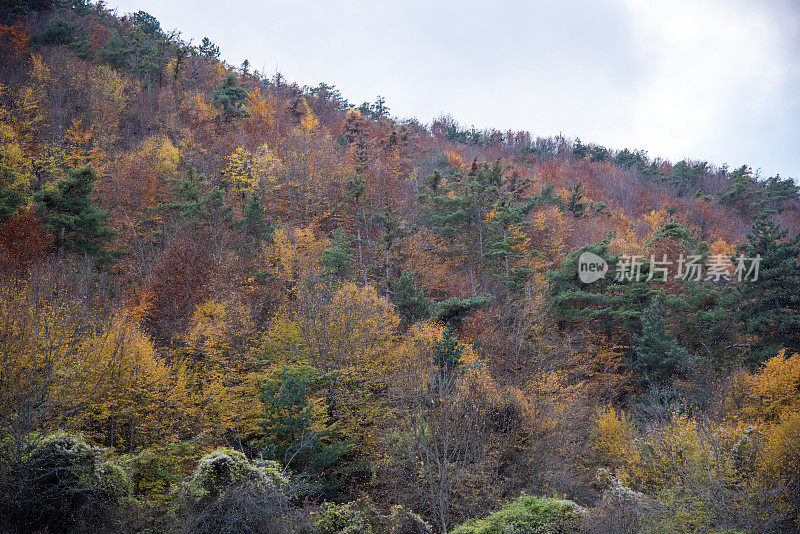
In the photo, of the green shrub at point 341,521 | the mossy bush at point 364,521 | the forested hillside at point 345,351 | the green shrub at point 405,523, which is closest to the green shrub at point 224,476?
the forested hillside at point 345,351

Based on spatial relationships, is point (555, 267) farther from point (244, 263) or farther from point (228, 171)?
point (228, 171)

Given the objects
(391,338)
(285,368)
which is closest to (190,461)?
(285,368)

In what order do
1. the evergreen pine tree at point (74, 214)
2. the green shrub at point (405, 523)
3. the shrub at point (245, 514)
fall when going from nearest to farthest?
the shrub at point (245, 514), the green shrub at point (405, 523), the evergreen pine tree at point (74, 214)

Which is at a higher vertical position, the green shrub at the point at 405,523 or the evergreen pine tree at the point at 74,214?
the evergreen pine tree at the point at 74,214

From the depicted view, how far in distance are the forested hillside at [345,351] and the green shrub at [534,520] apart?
0.09m

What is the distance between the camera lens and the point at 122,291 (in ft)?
85.1

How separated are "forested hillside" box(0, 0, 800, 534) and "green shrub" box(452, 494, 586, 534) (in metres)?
0.09

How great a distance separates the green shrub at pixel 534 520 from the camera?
13.2 meters

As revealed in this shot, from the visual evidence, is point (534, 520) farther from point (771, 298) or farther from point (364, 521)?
point (771, 298)

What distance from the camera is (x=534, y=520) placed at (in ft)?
44.5

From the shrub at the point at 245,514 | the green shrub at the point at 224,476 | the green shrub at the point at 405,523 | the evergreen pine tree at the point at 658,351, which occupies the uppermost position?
the evergreen pine tree at the point at 658,351

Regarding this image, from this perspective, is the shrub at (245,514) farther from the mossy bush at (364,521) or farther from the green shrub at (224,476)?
the mossy bush at (364,521)

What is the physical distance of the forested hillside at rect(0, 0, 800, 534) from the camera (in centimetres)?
1334

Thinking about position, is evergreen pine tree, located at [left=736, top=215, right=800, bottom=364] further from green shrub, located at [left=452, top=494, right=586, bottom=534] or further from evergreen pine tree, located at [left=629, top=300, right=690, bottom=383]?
green shrub, located at [left=452, top=494, right=586, bottom=534]
